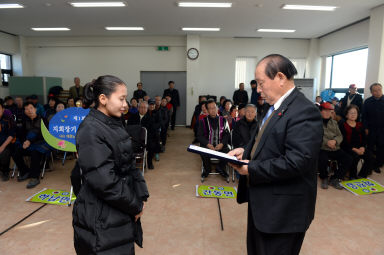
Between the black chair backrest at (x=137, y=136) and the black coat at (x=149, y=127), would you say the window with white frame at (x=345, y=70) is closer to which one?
the black coat at (x=149, y=127)

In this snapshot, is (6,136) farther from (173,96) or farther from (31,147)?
(173,96)

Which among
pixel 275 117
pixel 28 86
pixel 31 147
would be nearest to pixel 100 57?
pixel 28 86

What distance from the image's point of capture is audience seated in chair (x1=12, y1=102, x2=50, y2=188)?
375 cm

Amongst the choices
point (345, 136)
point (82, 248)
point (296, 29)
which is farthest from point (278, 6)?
point (82, 248)

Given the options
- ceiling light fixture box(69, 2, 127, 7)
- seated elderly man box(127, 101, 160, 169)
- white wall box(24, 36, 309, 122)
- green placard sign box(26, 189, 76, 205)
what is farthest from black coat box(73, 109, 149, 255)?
white wall box(24, 36, 309, 122)

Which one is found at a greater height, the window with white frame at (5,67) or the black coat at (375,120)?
the window with white frame at (5,67)

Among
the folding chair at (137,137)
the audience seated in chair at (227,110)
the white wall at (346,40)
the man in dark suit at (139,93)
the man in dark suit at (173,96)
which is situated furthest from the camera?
the man in dark suit at (173,96)

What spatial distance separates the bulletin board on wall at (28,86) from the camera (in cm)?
845

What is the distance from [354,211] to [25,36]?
11035 millimetres

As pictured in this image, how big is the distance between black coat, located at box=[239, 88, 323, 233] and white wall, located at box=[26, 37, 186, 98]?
28.4 feet

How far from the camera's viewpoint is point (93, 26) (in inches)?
304

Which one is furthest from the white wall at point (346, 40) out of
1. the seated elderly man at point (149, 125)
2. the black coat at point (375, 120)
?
the seated elderly man at point (149, 125)

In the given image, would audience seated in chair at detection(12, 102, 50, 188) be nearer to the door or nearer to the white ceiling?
the white ceiling

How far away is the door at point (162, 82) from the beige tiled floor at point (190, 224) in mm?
6283
